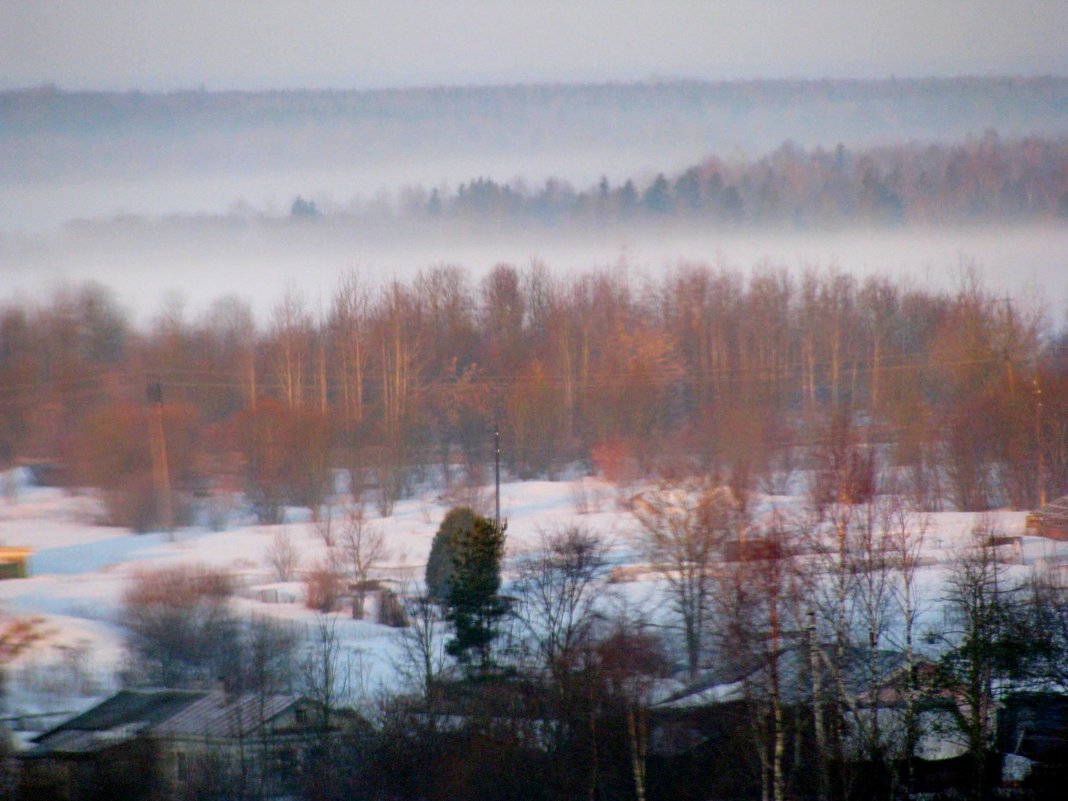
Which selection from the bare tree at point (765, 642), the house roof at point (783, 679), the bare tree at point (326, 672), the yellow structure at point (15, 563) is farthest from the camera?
the yellow structure at point (15, 563)

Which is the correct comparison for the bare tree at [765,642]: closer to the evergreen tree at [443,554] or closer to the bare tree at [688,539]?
the bare tree at [688,539]

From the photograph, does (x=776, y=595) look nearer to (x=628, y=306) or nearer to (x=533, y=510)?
(x=533, y=510)

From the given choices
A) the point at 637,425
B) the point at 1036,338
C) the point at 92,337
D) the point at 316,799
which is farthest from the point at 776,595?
the point at 92,337

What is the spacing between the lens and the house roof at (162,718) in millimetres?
7418

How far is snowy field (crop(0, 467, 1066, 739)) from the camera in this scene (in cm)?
874

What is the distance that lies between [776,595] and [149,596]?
6.99 meters

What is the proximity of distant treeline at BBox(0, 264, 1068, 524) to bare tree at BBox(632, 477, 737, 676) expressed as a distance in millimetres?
2167

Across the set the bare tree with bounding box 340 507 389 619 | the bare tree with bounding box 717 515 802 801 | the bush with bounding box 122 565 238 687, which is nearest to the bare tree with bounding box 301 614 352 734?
the bush with bounding box 122 565 238 687

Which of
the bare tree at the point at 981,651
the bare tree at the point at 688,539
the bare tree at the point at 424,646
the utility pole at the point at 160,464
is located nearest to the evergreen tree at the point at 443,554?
the bare tree at the point at 424,646

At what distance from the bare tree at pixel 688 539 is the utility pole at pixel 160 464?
7780 mm

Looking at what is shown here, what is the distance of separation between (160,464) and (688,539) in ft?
31.5

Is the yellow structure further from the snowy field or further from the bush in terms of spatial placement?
the bush

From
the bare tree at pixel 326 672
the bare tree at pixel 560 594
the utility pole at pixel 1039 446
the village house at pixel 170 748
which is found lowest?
the village house at pixel 170 748

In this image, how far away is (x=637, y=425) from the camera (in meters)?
16.9
